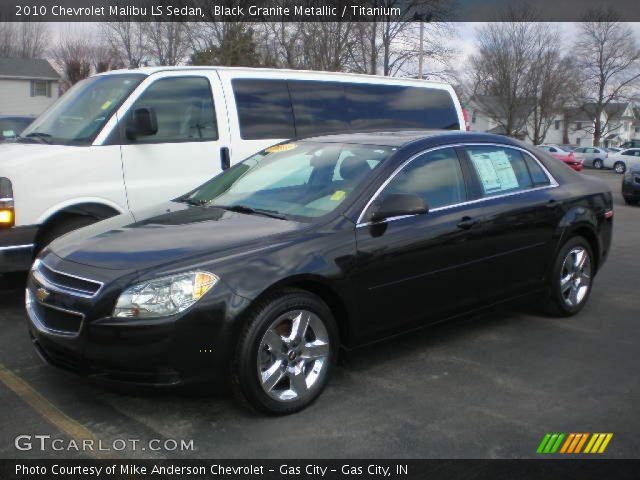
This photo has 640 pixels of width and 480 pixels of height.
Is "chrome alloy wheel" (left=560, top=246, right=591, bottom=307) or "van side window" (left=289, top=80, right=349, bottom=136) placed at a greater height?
"van side window" (left=289, top=80, right=349, bottom=136)

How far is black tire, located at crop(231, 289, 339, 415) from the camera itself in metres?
3.55

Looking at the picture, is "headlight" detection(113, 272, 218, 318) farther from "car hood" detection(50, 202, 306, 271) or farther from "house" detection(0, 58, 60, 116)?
"house" detection(0, 58, 60, 116)

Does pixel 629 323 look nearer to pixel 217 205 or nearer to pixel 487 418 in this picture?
pixel 487 418

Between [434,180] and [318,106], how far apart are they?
3.11 m

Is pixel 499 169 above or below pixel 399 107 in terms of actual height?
below

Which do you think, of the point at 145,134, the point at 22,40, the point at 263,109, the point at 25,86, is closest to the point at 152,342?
the point at 145,134

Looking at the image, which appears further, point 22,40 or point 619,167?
point 22,40

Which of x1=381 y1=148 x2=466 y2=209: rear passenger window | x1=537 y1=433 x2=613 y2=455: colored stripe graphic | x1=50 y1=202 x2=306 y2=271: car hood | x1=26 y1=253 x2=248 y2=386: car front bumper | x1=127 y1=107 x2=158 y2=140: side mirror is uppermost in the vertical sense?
x1=127 y1=107 x2=158 y2=140: side mirror

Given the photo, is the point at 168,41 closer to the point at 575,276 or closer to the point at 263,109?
the point at 263,109

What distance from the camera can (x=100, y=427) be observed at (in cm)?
359

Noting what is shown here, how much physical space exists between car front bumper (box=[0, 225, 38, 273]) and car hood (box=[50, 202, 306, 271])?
1338 mm

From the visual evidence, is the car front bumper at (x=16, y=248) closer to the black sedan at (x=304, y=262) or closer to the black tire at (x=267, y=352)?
the black sedan at (x=304, y=262)

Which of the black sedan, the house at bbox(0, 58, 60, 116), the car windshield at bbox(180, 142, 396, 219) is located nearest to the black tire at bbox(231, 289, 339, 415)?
the black sedan

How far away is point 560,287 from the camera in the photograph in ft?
18.5
